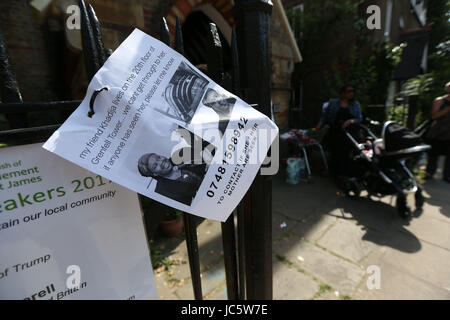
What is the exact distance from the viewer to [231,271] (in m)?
1.14

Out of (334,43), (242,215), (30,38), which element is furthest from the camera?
(334,43)

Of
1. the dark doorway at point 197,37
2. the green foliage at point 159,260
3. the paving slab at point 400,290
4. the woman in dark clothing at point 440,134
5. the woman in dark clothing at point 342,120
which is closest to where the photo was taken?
the paving slab at point 400,290

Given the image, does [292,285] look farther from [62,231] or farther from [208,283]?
[62,231]

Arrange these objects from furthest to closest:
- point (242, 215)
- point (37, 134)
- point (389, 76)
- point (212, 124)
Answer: point (389, 76) < point (242, 215) < point (212, 124) < point (37, 134)

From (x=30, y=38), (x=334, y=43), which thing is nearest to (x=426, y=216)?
(x=30, y=38)

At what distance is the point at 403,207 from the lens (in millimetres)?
2797

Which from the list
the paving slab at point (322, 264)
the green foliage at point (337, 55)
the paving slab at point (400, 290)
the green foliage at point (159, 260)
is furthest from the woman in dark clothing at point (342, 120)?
the green foliage at point (159, 260)

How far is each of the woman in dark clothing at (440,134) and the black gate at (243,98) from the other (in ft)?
11.8

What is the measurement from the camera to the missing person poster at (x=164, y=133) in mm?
583

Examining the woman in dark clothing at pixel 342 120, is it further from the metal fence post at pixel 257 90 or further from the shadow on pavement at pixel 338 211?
the metal fence post at pixel 257 90

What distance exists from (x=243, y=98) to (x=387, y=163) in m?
2.91

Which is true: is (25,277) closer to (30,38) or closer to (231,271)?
(231,271)

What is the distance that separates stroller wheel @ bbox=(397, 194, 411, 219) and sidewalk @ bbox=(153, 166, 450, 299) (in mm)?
101

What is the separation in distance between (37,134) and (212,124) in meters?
0.48
